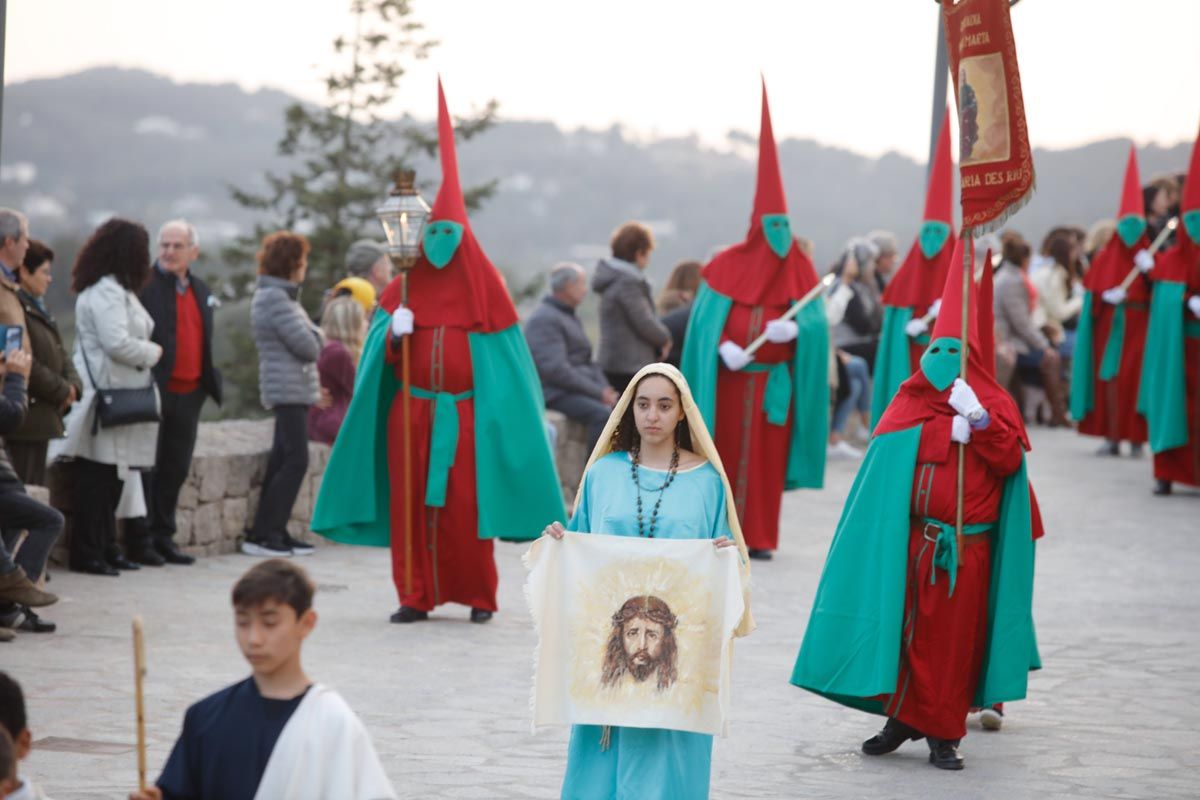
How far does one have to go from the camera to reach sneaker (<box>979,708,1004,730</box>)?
23.9 feet

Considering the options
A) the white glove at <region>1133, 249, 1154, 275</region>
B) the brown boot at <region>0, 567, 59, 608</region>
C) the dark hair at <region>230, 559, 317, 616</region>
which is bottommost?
the brown boot at <region>0, 567, 59, 608</region>

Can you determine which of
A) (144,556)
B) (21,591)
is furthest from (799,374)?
(21,591)

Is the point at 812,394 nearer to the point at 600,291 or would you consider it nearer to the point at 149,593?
the point at 600,291

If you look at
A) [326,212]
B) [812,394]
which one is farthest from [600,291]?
[326,212]

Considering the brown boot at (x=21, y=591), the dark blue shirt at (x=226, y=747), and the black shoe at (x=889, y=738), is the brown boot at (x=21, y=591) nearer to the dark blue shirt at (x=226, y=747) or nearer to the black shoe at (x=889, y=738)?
the black shoe at (x=889, y=738)

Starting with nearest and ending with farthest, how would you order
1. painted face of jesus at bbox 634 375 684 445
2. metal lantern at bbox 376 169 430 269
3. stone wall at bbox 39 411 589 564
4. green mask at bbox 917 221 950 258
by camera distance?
1. painted face of jesus at bbox 634 375 684 445
2. metal lantern at bbox 376 169 430 269
3. stone wall at bbox 39 411 589 564
4. green mask at bbox 917 221 950 258

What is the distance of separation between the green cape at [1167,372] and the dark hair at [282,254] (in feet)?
22.8

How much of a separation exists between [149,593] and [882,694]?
14.9 feet

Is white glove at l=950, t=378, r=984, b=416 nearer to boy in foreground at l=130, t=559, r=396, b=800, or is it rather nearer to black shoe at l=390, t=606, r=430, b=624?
boy in foreground at l=130, t=559, r=396, b=800

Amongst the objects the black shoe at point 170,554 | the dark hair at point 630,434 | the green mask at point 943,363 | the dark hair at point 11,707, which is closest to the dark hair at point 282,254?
the black shoe at point 170,554

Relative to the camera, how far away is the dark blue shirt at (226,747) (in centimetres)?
368

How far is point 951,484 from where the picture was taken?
6691mm

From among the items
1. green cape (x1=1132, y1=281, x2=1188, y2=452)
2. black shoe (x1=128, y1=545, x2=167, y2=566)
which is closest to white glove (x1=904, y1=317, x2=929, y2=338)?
green cape (x1=1132, y1=281, x2=1188, y2=452)

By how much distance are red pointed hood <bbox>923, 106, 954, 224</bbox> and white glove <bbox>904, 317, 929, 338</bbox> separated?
737 millimetres
